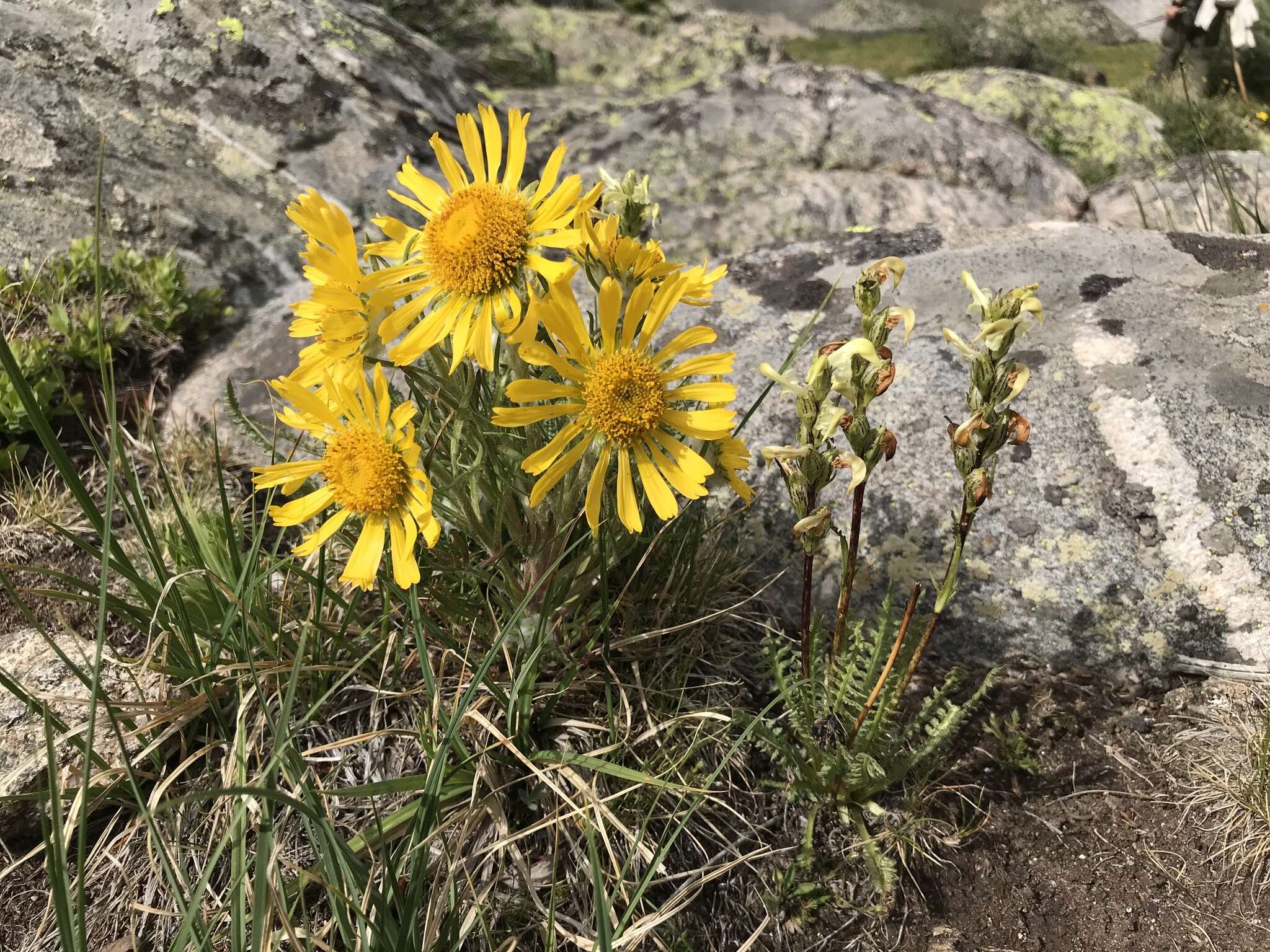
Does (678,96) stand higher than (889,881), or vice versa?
(678,96)

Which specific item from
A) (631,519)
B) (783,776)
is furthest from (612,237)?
(783,776)

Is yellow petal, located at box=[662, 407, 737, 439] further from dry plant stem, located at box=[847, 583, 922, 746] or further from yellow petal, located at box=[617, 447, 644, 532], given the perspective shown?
dry plant stem, located at box=[847, 583, 922, 746]

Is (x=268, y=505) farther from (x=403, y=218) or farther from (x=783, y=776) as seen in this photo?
(x=403, y=218)

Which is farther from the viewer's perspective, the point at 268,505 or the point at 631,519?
the point at 268,505

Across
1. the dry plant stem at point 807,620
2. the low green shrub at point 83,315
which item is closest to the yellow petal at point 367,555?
the dry plant stem at point 807,620

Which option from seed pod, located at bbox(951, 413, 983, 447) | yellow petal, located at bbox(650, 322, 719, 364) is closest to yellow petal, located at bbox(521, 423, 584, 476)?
yellow petal, located at bbox(650, 322, 719, 364)

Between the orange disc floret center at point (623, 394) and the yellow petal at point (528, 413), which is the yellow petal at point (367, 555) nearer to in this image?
the yellow petal at point (528, 413)

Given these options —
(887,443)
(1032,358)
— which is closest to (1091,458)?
(1032,358)
